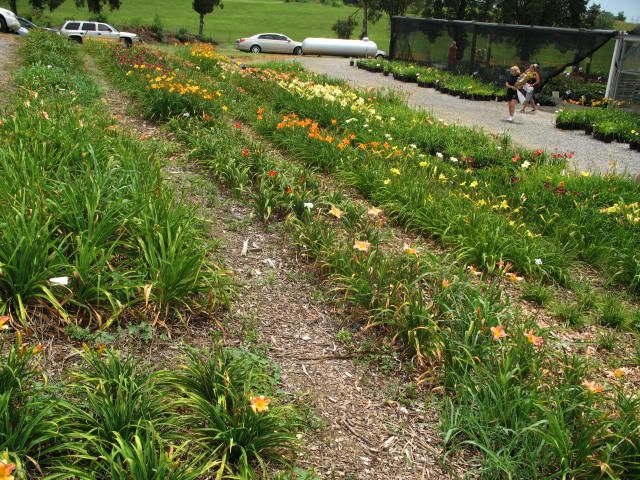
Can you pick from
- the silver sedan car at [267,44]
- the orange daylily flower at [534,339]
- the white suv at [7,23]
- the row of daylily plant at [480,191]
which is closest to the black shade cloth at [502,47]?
the row of daylily plant at [480,191]

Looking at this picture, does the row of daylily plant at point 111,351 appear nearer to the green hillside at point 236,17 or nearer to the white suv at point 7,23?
the white suv at point 7,23

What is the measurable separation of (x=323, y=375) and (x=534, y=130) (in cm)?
1084

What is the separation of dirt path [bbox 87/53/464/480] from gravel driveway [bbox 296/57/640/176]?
487 cm

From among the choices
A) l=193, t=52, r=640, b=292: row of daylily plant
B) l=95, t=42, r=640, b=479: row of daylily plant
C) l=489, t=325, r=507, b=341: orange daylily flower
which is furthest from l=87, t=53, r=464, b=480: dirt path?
l=193, t=52, r=640, b=292: row of daylily plant

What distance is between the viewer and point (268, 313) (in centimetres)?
370

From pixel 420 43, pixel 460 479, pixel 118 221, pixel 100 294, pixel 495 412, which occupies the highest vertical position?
pixel 420 43

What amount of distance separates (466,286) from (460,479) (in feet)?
4.72

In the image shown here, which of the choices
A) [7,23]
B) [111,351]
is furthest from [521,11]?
[111,351]

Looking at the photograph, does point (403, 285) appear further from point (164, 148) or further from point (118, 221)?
point (164, 148)

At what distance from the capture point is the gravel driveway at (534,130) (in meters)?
9.65

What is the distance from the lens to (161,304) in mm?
3314

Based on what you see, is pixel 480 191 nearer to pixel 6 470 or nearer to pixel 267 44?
pixel 6 470

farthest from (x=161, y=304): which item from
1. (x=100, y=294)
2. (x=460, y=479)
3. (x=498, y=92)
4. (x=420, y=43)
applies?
(x=420, y=43)

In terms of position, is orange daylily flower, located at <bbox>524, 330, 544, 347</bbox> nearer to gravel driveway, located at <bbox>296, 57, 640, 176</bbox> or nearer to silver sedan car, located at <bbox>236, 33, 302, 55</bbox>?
gravel driveway, located at <bbox>296, 57, 640, 176</bbox>
